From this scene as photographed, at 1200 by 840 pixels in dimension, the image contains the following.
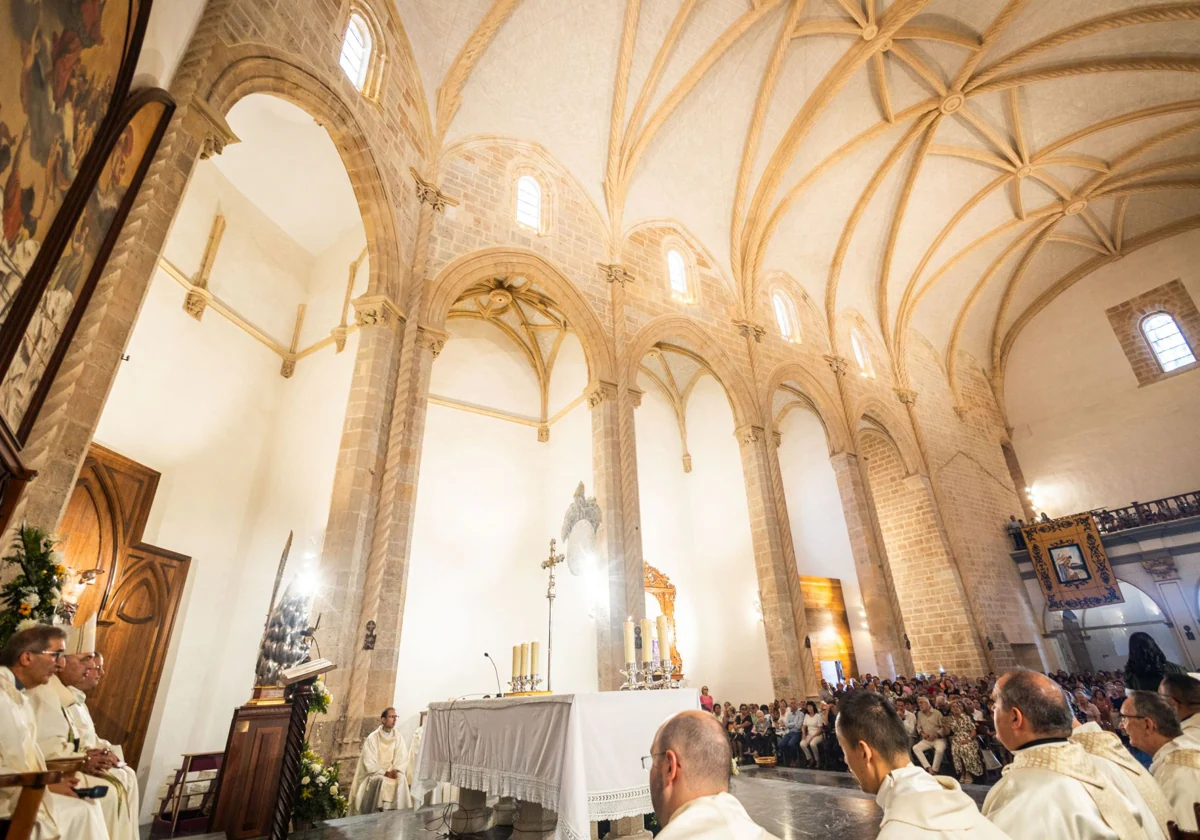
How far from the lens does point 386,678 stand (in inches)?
257

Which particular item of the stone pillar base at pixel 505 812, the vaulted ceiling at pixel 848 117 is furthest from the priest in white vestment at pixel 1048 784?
the vaulted ceiling at pixel 848 117

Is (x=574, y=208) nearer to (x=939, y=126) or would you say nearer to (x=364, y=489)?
(x=364, y=489)

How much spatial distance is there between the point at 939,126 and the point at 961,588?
1106 cm

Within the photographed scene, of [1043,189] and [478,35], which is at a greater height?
[1043,189]

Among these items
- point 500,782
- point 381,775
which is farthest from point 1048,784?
point 381,775

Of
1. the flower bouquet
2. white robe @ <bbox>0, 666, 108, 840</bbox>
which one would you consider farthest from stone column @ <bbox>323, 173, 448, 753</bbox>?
white robe @ <bbox>0, 666, 108, 840</bbox>

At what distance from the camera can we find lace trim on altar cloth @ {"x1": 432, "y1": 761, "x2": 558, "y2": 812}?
3586mm

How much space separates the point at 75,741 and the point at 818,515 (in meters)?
14.9

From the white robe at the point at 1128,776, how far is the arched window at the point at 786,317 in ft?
42.0

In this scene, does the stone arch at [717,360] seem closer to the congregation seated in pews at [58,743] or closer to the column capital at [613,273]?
the column capital at [613,273]

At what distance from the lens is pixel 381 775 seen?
6.66 metres

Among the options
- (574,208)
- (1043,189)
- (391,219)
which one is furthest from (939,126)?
(391,219)

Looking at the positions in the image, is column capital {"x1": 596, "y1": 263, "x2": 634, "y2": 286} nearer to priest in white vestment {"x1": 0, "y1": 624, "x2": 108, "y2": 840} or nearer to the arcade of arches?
the arcade of arches

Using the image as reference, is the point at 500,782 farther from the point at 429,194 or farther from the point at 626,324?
the point at 626,324
